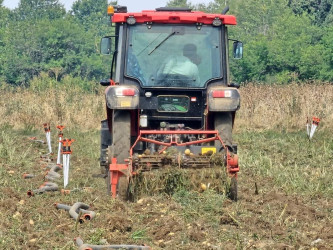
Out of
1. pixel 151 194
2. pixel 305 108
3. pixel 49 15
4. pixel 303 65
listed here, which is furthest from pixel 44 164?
pixel 49 15

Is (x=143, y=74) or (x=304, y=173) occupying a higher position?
(x=143, y=74)

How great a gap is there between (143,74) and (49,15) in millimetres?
A: 80459

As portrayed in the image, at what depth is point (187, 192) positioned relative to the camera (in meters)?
9.35

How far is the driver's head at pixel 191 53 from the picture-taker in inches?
418

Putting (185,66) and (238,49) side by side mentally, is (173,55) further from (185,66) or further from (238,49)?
(238,49)

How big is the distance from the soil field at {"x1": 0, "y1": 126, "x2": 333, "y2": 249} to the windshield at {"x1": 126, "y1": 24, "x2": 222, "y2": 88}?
172cm

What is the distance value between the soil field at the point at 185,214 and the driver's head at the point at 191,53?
6.40 ft

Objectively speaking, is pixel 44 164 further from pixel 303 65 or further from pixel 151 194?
pixel 303 65

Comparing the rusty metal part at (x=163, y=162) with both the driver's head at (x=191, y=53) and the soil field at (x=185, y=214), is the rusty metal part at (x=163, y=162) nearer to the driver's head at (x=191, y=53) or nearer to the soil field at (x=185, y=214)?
the soil field at (x=185, y=214)

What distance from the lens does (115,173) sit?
9.52m

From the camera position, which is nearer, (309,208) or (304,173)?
(309,208)

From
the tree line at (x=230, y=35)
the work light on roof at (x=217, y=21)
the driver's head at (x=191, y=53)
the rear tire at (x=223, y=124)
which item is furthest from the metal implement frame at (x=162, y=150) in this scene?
the tree line at (x=230, y=35)

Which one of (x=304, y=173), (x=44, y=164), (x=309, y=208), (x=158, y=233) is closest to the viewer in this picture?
(x=158, y=233)

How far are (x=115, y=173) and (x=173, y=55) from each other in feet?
6.64
